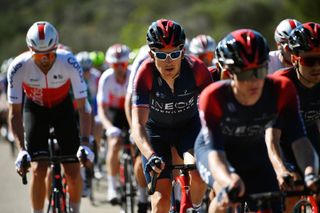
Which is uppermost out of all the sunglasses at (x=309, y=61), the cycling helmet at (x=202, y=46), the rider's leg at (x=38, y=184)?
the cycling helmet at (x=202, y=46)

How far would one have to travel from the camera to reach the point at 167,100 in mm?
8117

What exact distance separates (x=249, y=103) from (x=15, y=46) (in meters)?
69.0

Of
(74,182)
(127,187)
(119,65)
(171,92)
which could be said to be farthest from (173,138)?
(119,65)

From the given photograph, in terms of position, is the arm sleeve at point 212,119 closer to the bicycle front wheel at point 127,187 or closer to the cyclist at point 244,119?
the cyclist at point 244,119

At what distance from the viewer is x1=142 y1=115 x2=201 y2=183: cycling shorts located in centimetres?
808

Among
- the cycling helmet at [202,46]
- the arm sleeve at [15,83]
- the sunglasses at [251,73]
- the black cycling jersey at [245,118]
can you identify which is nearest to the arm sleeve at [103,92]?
the cycling helmet at [202,46]

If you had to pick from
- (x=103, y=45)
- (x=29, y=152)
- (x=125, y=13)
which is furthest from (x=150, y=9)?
(x=29, y=152)

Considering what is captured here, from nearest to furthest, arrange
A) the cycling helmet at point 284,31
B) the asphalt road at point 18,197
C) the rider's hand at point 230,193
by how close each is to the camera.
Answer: the rider's hand at point 230,193 < the cycling helmet at point 284,31 < the asphalt road at point 18,197

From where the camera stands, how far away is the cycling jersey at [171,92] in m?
7.75

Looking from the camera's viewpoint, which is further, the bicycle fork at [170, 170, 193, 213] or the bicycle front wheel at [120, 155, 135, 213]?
the bicycle front wheel at [120, 155, 135, 213]

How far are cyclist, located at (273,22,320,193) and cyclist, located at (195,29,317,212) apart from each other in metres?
1.09

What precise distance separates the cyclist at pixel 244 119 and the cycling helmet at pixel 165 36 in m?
1.67

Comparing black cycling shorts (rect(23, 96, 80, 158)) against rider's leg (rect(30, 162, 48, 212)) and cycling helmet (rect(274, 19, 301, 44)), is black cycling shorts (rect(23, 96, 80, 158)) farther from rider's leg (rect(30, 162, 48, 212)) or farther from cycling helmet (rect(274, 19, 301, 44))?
cycling helmet (rect(274, 19, 301, 44))

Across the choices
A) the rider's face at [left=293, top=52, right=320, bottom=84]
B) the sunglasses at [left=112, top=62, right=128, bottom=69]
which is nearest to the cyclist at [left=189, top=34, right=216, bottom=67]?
the sunglasses at [left=112, top=62, right=128, bottom=69]
